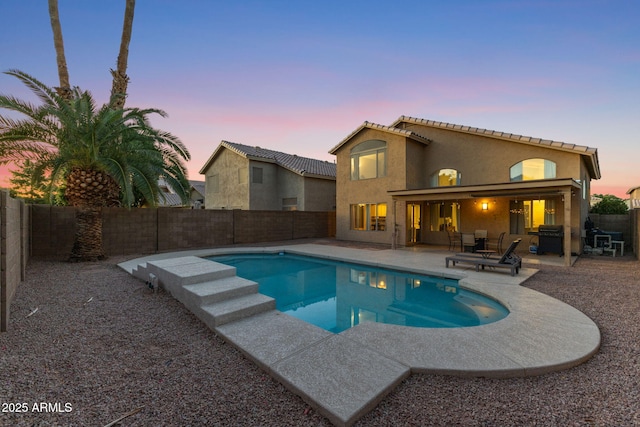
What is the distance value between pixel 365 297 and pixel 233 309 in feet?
12.7

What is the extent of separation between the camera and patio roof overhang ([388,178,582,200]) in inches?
385

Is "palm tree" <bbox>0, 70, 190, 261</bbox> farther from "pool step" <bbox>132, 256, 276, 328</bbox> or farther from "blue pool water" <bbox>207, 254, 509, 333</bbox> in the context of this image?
"blue pool water" <bbox>207, 254, 509, 333</bbox>

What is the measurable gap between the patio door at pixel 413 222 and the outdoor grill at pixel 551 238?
5.74 meters

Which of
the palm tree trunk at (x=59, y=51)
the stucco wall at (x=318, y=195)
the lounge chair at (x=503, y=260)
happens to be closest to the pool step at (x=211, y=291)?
the lounge chair at (x=503, y=260)

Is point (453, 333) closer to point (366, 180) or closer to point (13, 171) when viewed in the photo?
point (366, 180)

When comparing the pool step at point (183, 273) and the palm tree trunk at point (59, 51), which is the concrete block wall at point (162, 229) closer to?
the palm tree trunk at point (59, 51)

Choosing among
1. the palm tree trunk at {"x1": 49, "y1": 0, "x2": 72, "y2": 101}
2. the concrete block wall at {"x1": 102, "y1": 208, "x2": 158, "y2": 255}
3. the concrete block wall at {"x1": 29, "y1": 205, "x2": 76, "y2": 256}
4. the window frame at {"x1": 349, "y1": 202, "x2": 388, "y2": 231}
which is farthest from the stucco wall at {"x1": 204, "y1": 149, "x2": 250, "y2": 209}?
the concrete block wall at {"x1": 29, "y1": 205, "x2": 76, "y2": 256}

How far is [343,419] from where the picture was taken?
100 inches

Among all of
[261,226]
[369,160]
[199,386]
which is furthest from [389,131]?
[199,386]

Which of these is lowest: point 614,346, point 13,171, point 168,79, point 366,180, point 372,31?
point 614,346

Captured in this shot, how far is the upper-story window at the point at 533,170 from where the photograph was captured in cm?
1277

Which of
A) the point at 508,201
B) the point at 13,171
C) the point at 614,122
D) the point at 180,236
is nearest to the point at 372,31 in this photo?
the point at 508,201

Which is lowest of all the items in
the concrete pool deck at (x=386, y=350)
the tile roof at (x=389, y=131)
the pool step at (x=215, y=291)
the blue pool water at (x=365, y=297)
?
the blue pool water at (x=365, y=297)

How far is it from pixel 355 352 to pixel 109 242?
1246 cm
